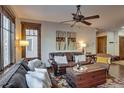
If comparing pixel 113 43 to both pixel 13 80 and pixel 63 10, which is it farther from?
pixel 13 80

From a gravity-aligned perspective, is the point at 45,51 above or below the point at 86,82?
above

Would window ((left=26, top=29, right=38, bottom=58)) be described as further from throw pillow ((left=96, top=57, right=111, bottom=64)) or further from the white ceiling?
throw pillow ((left=96, top=57, right=111, bottom=64))

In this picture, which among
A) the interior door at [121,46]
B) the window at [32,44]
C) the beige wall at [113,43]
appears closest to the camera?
the window at [32,44]

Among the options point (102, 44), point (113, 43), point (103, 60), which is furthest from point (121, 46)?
point (103, 60)

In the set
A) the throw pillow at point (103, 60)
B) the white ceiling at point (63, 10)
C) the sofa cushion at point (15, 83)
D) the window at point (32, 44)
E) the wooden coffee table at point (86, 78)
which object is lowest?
the wooden coffee table at point (86, 78)

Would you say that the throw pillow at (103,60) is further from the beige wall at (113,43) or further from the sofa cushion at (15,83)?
the beige wall at (113,43)

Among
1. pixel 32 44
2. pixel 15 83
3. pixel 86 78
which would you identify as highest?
pixel 32 44

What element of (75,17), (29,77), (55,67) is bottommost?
(55,67)

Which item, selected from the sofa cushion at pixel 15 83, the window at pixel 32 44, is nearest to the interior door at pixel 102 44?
the window at pixel 32 44

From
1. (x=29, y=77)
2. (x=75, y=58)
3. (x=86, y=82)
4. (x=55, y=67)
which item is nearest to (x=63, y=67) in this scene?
(x=55, y=67)

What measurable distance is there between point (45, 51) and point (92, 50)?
3.14m
